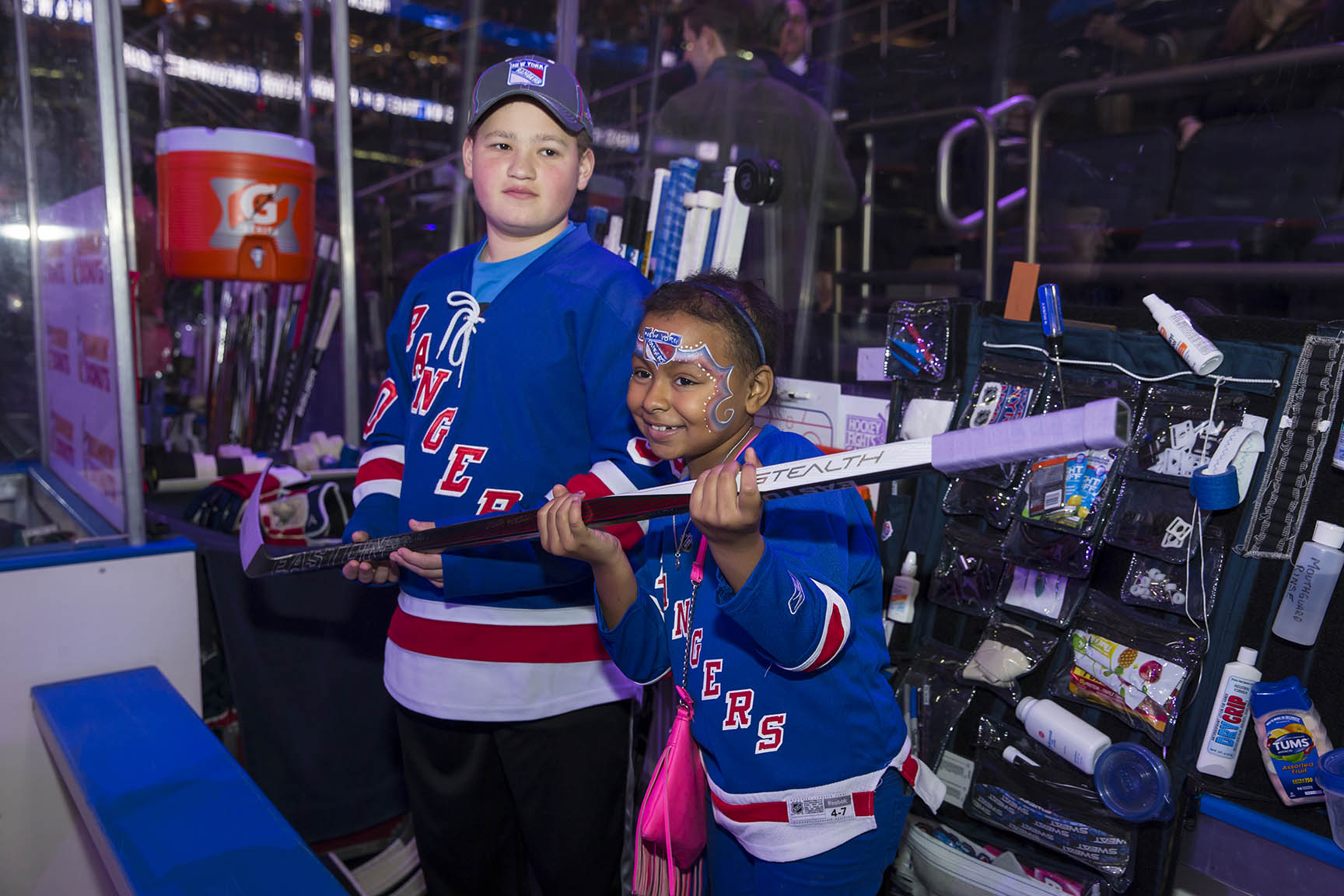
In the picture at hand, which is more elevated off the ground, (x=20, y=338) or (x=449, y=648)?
(x=20, y=338)

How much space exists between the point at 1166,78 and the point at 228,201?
240 cm

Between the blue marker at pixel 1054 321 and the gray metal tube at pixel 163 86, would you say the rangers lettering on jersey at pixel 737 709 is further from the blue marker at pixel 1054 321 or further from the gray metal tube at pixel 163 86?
the gray metal tube at pixel 163 86

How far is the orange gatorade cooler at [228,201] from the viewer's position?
8.61 ft

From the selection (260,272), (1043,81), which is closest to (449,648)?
(260,272)

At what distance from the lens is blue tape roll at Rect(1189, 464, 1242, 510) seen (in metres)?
1.56

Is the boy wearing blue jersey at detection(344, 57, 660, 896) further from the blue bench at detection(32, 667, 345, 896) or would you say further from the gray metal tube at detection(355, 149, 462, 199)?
the gray metal tube at detection(355, 149, 462, 199)

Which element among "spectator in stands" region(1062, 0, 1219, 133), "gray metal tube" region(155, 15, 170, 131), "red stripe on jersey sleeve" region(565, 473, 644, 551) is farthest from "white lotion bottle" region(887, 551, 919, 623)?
"gray metal tube" region(155, 15, 170, 131)

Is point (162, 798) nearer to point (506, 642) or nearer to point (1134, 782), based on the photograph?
point (506, 642)

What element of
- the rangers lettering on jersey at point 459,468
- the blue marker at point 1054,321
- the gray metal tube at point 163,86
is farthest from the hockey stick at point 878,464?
the gray metal tube at point 163,86

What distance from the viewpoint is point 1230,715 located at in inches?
61.7

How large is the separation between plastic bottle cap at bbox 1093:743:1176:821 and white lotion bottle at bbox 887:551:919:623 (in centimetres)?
49

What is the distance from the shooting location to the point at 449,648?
5.05ft

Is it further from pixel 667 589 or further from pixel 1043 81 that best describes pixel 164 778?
pixel 1043 81

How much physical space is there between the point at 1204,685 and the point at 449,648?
4.15ft
